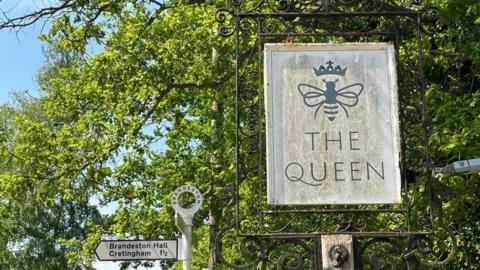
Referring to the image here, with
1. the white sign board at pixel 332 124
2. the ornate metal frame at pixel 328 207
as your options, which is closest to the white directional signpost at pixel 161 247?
the ornate metal frame at pixel 328 207

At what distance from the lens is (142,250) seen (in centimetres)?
713

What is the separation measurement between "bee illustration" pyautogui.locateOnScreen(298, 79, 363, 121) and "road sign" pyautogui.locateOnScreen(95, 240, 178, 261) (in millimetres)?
2423

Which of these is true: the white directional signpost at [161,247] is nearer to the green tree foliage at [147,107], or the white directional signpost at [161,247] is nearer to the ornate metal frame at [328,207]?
the ornate metal frame at [328,207]

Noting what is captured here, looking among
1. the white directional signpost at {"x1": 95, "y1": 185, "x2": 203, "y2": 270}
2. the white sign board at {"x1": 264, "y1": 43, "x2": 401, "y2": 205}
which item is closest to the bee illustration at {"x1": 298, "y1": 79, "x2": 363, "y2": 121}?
the white sign board at {"x1": 264, "y1": 43, "x2": 401, "y2": 205}

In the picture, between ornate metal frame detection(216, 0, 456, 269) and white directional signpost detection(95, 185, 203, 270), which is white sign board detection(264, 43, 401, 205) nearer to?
ornate metal frame detection(216, 0, 456, 269)

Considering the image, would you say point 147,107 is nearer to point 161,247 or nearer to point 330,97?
point 161,247

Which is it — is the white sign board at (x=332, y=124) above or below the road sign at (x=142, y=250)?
above

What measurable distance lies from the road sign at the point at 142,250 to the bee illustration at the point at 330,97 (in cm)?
242

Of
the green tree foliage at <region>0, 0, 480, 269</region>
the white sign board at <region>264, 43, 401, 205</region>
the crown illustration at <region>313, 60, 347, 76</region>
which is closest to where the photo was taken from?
the white sign board at <region>264, 43, 401, 205</region>

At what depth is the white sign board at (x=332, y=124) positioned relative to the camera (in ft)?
17.8

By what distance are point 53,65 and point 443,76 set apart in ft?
57.0

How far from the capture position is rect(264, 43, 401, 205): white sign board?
542 cm

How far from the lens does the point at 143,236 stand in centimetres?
1324

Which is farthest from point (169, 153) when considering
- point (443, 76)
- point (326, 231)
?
point (326, 231)
